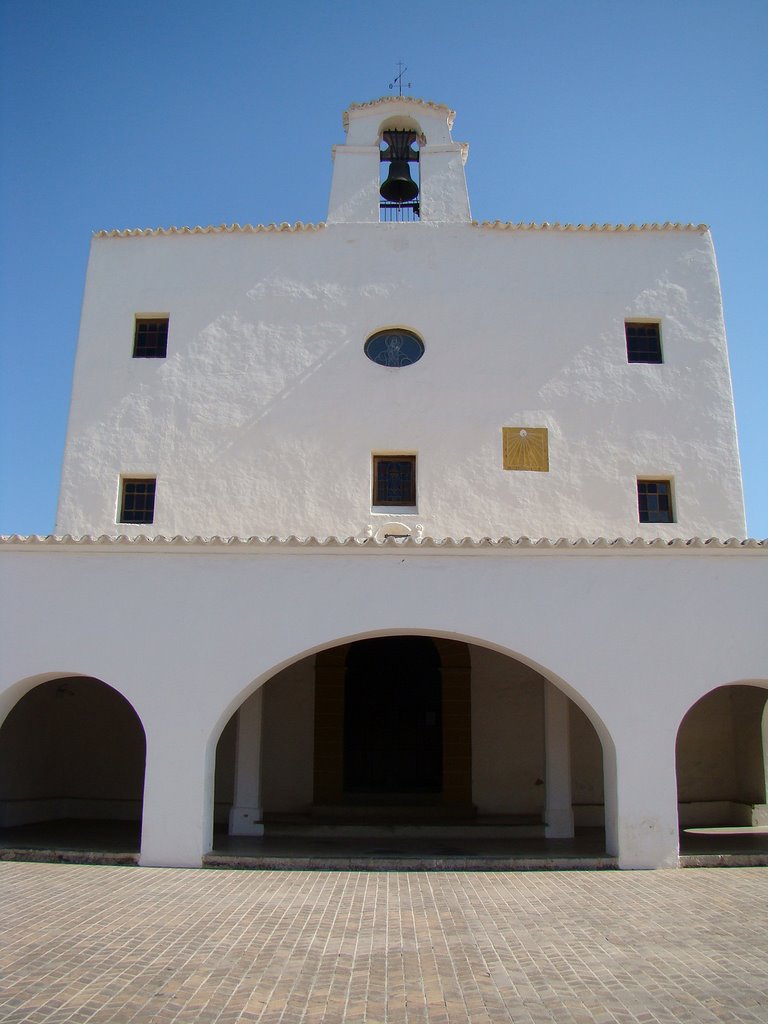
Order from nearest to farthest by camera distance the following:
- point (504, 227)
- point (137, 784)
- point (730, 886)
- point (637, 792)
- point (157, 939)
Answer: point (157, 939) → point (730, 886) → point (637, 792) → point (137, 784) → point (504, 227)

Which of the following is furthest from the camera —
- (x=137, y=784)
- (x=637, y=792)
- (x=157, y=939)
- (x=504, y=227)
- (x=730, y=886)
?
(x=504, y=227)

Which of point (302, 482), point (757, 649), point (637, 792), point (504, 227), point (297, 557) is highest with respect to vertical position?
point (504, 227)

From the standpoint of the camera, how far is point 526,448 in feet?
41.4

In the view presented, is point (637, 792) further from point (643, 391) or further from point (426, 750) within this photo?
point (643, 391)

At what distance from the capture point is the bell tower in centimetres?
1365

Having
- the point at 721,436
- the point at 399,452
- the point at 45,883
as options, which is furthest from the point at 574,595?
the point at 45,883

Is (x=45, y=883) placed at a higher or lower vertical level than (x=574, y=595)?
lower

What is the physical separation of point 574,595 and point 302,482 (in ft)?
15.4

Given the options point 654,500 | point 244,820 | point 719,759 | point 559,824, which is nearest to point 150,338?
point 244,820

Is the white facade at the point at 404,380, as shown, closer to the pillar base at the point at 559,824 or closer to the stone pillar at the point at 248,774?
the stone pillar at the point at 248,774

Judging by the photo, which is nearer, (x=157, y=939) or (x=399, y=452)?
(x=157, y=939)

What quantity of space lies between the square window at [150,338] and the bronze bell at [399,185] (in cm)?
417

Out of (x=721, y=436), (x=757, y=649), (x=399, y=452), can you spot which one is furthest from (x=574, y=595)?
(x=721, y=436)

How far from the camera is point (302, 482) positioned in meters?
12.5
